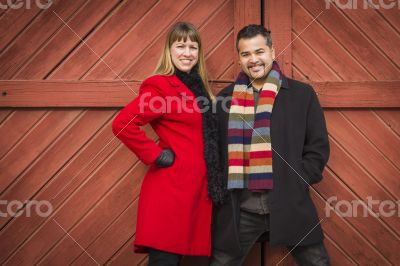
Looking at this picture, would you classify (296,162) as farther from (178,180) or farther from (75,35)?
(75,35)

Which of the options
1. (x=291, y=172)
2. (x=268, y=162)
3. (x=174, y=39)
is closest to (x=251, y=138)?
(x=268, y=162)

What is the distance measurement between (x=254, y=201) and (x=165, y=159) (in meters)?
0.57

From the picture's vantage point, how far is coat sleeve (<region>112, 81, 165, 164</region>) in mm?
2473

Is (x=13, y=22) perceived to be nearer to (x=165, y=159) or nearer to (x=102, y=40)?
(x=102, y=40)

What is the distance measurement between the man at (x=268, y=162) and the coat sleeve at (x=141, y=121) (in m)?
0.44

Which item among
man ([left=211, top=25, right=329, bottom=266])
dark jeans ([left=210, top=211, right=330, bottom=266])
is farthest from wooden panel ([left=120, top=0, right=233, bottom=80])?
dark jeans ([left=210, top=211, right=330, bottom=266])

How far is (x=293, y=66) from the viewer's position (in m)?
3.08

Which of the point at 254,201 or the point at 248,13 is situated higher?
the point at 248,13

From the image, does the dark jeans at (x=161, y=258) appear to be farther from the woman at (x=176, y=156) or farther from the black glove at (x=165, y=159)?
the black glove at (x=165, y=159)

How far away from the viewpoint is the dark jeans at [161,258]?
2426mm

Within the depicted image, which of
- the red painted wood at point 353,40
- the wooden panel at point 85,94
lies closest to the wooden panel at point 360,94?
the wooden panel at point 85,94

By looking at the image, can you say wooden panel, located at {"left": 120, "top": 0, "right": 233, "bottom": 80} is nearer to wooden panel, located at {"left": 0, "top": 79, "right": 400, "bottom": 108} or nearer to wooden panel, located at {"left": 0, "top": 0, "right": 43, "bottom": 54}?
wooden panel, located at {"left": 0, "top": 79, "right": 400, "bottom": 108}

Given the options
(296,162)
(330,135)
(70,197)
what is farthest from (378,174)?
(70,197)

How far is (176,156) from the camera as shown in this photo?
2.54 m
